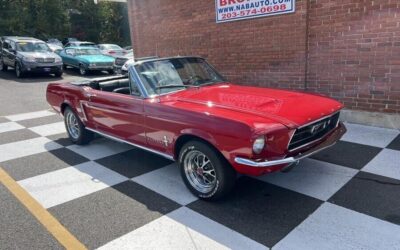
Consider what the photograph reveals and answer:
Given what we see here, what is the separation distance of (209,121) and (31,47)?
15593 mm

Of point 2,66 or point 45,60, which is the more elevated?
point 45,60

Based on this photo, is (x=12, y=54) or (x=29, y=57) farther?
(x=12, y=54)

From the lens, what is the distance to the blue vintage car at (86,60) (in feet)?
54.8

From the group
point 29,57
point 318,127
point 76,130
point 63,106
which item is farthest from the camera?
point 29,57

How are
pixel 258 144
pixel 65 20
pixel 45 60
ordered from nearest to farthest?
1. pixel 258 144
2. pixel 45 60
3. pixel 65 20

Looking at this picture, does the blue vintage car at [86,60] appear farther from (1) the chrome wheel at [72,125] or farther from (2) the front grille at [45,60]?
(1) the chrome wheel at [72,125]

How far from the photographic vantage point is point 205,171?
367cm

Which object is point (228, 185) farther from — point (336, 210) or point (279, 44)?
point (279, 44)

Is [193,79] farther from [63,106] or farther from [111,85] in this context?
[63,106]

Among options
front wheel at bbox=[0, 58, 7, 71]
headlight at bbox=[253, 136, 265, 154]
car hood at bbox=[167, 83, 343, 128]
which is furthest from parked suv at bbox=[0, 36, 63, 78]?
headlight at bbox=[253, 136, 265, 154]

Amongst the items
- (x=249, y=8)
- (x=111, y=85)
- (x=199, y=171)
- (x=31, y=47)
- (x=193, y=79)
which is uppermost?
(x=249, y=8)

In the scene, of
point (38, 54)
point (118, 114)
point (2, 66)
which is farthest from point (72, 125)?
point (2, 66)

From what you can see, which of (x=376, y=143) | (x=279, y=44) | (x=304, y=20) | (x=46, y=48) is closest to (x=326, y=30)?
(x=304, y=20)

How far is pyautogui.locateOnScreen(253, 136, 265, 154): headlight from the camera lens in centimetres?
309
